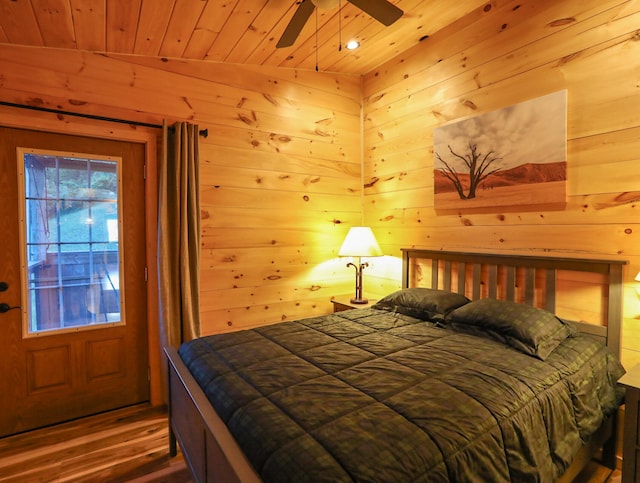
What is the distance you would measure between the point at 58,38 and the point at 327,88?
2209mm

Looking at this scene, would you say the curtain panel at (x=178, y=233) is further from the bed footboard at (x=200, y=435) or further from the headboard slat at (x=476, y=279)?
the headboard slat at (x=476, y=279)

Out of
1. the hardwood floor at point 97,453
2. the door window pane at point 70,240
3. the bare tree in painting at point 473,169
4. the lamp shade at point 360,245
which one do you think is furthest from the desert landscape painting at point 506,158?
the hardwood floor at point 97,453

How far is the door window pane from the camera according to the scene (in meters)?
2.47

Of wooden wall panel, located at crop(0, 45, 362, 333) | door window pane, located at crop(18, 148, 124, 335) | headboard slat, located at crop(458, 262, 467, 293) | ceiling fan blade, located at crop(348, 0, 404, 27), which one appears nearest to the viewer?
ceiling fan blade, located at crop(348, 0, 404, 27)

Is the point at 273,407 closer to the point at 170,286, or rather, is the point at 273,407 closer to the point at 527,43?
the point at 170,286

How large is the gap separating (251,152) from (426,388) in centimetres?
248

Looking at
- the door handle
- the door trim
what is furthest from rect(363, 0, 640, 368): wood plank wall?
the door handle

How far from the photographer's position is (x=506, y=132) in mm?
2586

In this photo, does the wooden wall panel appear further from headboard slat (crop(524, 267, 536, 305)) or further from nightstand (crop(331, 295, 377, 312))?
headboard slat (crop(524, 267, 536, 305))

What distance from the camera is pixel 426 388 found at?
1.49 meters

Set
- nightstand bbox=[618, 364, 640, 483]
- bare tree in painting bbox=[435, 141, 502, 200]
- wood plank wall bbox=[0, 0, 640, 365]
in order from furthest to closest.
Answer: bare tree in painting bbox=[435, 141, 502, 200]
wood plank wall bbox=[0, 0, 640, 365]
nightstand bbox=[618, 364, 640, 483]

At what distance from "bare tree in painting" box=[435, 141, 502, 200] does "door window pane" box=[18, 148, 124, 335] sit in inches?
103

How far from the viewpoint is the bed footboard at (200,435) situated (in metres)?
1.20

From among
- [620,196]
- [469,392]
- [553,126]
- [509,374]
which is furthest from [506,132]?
[469,392]
